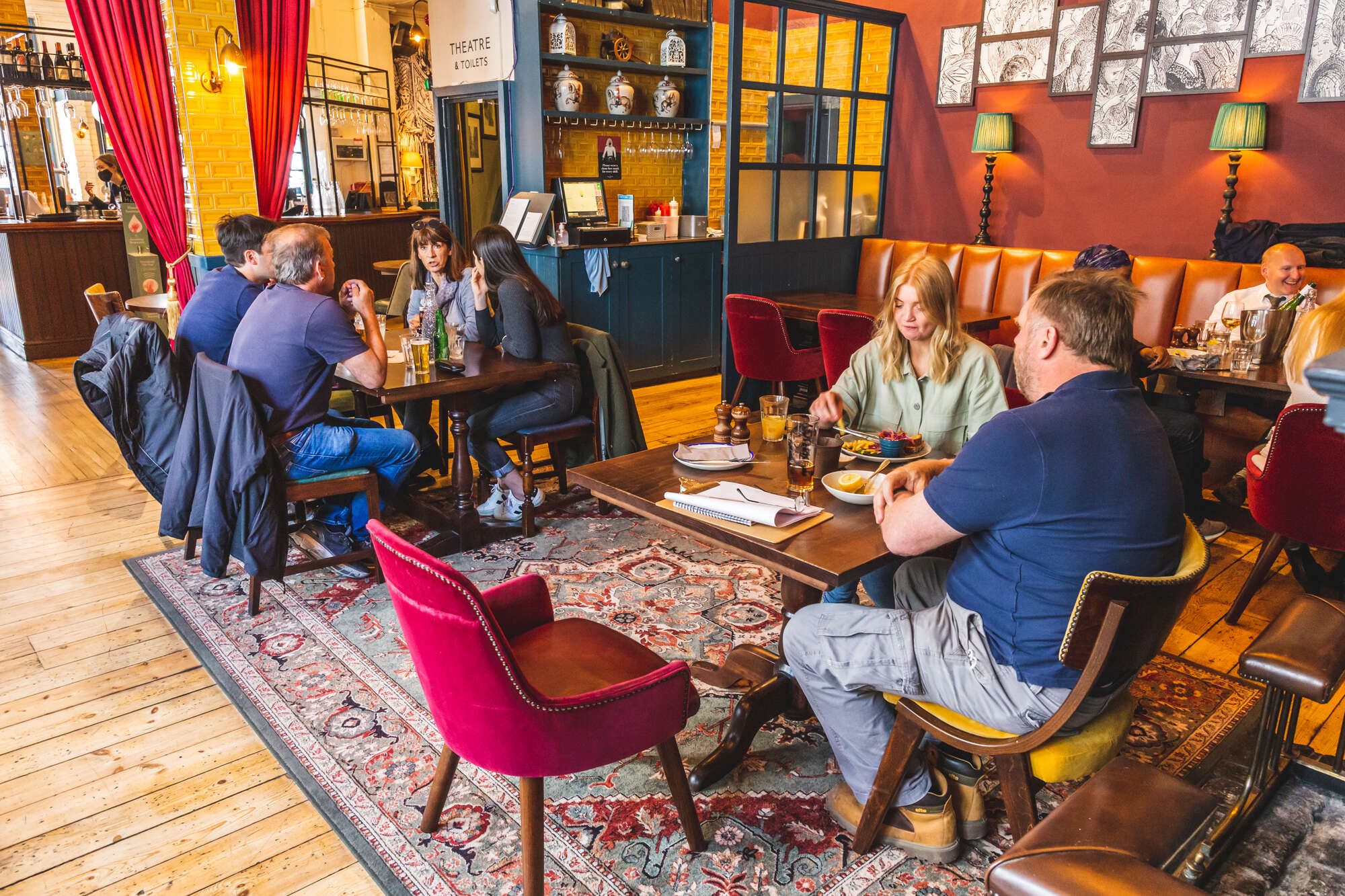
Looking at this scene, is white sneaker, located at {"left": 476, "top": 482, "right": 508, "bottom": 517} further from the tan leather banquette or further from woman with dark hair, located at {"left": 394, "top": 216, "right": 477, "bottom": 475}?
the tan leather banquette

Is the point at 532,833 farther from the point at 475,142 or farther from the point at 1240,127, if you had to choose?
the point at 475,142

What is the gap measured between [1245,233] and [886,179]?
2538mm

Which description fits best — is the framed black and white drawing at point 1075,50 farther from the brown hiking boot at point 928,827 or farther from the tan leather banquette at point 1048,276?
the brown hiking boot at point 928,827


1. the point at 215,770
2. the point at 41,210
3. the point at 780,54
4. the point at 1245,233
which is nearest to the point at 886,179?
the point at 780,54

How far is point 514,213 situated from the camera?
6406mm

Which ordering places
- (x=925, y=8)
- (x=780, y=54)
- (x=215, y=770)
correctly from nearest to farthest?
(x=215, y=770), (x=780, y=54), (x=925, y=8)

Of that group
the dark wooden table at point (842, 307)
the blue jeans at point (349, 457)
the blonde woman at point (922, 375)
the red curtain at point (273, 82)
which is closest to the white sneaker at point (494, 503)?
the blue jeans at point (349, 457)

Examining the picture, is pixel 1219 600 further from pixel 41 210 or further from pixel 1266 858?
pixel 41 210

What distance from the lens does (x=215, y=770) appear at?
2.41m

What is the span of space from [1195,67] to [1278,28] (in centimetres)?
42

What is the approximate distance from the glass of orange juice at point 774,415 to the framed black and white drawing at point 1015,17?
452cm

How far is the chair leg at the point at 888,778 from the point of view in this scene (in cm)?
194

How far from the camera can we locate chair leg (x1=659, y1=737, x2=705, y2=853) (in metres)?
2.00

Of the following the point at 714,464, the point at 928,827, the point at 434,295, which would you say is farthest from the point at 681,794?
the point at 434,295
